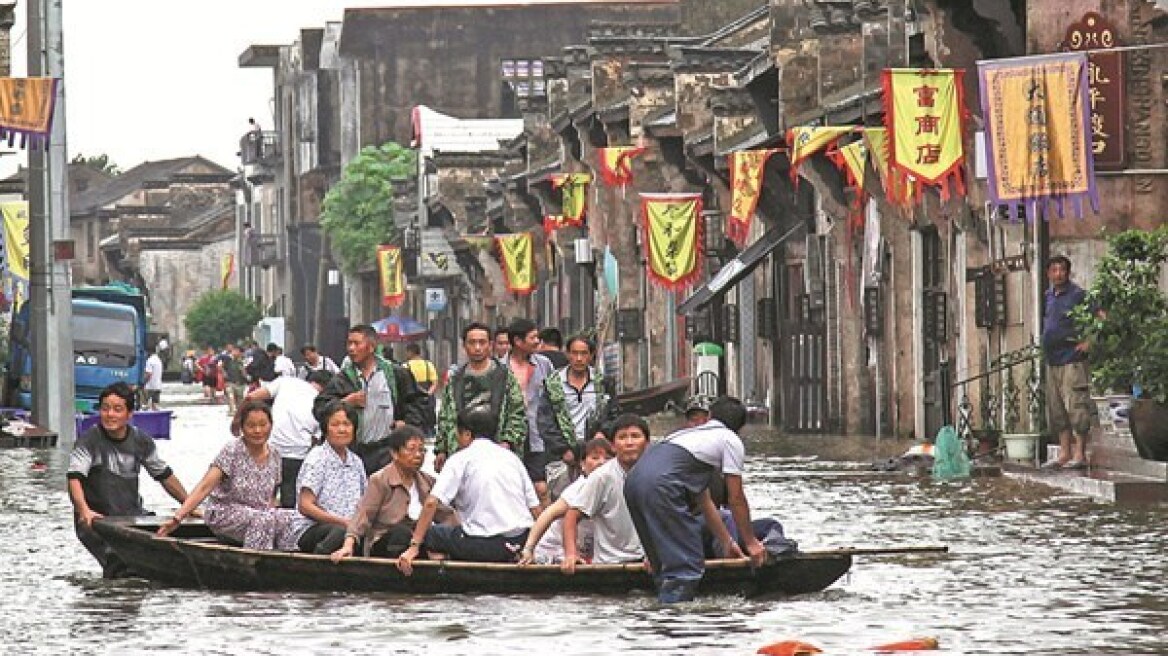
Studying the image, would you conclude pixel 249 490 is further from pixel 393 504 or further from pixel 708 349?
pixel 708 349

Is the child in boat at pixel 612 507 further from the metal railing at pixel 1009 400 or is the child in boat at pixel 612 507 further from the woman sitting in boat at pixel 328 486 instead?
the metal railing at pixel 1009 400

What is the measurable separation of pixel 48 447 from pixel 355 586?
79.1 ft

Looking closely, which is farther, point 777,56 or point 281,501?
point 777,56

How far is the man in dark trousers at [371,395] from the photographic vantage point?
21.2m

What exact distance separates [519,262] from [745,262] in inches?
968

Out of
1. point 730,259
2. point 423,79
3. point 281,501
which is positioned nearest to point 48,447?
point 730,259

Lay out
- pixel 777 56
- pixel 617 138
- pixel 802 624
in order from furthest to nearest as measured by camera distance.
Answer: pixel 617 138 → pixel 777 56 → pixel 802 624

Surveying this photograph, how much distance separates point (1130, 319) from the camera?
2630cm

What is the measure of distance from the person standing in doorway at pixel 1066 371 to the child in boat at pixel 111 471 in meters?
10.2

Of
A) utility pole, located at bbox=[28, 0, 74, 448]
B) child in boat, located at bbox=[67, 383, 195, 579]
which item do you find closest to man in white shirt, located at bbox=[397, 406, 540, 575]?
child in boat, located at bbox=[67, 383, 195, 579]

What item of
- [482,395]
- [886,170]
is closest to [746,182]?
[886,170]

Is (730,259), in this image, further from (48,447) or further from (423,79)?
(423,79)

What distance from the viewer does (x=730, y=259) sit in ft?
178

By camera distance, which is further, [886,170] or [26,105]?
[26,105]
